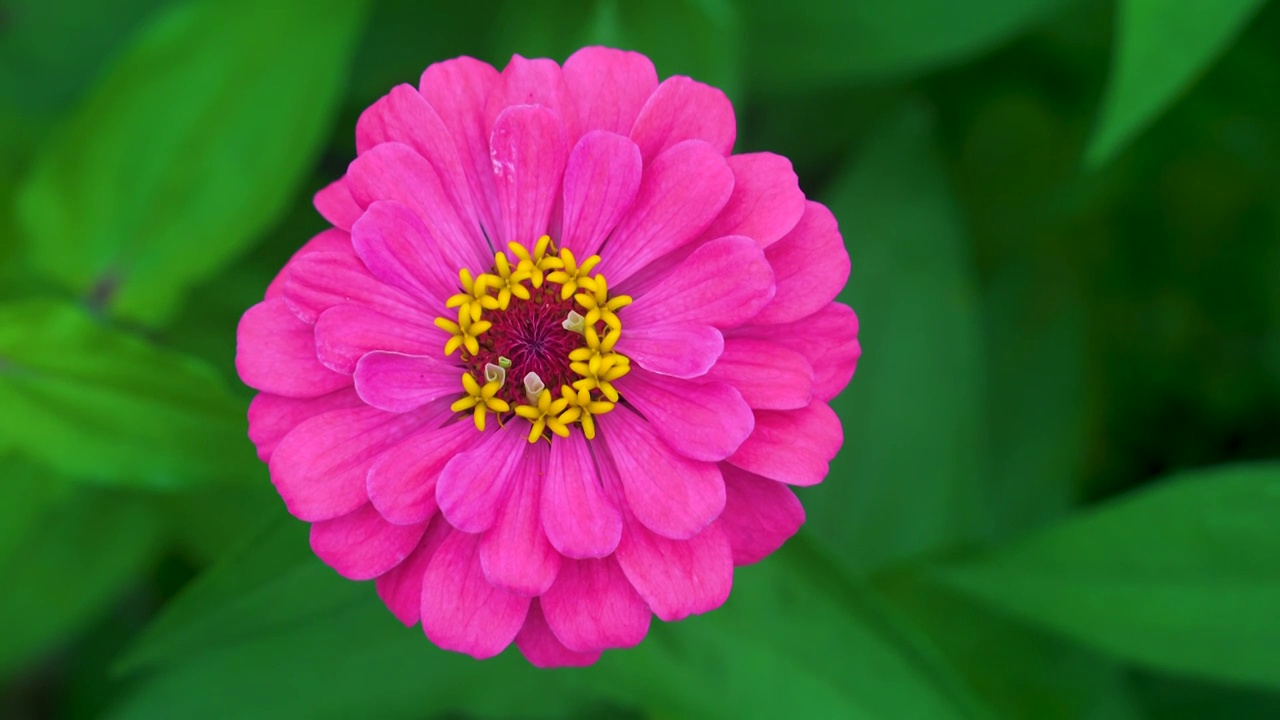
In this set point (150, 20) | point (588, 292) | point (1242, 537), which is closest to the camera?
point (588, 292)

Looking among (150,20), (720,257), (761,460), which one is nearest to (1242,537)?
(761,460)

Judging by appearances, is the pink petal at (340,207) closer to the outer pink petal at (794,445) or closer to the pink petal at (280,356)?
the pink petal at (280,356)

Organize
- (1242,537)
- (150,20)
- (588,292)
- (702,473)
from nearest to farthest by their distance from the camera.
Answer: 1. (702,473)
2. (588,292)
3. (1242,537)
4. (150,20)

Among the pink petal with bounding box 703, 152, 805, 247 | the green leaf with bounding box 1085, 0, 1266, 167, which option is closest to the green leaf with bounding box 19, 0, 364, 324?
the pink petal with bounding box 703, 152, 805, 247

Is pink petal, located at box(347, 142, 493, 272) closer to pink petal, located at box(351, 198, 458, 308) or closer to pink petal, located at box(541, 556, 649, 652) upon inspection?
pink petal, located at box(351, 198, 458, 308)

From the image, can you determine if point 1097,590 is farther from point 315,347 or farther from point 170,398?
point 170,398

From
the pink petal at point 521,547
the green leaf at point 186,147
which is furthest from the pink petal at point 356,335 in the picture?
the green leaf at point 186,147
